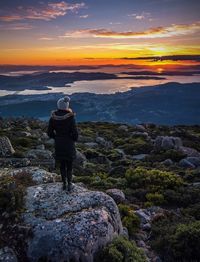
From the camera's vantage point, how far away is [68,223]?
1032 cm

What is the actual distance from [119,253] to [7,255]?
2.86 meters

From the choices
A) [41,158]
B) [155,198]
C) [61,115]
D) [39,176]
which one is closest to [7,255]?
[61,115]

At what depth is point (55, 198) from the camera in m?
11.6

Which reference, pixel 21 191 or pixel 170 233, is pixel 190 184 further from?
pixel 21 191

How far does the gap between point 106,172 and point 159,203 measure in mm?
7473

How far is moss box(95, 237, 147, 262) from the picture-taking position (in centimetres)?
1012

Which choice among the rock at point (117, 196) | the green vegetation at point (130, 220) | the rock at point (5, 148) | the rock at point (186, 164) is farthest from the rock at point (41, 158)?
the green vegetation at point (130, 220)

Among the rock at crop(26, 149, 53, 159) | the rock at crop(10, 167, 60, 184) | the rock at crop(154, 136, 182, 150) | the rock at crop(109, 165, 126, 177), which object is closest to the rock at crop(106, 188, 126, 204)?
the rock at crop(10, 167, 60, 184)

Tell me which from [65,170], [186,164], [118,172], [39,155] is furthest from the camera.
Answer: [186,164]

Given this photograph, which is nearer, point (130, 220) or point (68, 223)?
point (68, 223)

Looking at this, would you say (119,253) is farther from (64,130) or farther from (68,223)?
(64,130)

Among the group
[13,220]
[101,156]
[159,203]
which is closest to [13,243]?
[13,220]

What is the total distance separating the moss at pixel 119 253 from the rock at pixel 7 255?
2088 millimetres

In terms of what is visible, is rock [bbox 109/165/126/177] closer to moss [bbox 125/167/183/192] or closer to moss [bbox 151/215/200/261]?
moss [bbox 125/167/183/192]
